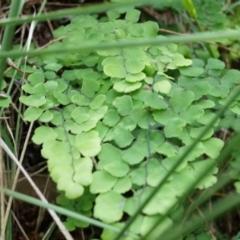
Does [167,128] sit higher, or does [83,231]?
[167,128]

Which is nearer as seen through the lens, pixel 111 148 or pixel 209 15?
pixel 111 148

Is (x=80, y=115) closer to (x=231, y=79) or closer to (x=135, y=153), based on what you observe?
(x=135, y=153)

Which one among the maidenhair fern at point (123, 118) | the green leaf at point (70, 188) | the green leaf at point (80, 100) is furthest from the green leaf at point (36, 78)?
the green leaf at point (70, 188)

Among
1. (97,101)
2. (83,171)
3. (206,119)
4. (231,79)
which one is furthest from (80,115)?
Result: (231,79)

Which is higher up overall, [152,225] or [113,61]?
[113,61]

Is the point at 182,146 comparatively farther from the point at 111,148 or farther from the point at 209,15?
the point at 209,15

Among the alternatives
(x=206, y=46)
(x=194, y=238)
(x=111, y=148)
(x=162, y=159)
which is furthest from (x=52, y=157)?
(x=206, y=46)

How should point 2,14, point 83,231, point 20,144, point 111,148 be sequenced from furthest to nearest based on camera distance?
point 2,14 < point 20,144 < point 83,231 < point 111,148
